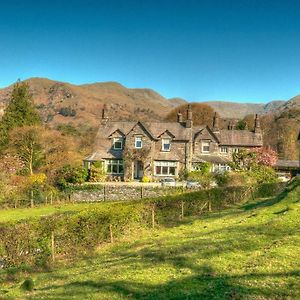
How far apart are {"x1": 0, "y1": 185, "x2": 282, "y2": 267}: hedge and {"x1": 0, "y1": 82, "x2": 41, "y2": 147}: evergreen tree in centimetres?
3360

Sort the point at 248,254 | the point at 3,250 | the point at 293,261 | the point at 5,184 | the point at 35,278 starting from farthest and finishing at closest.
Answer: the point at 5,184 → the point at 3,250 → the point at 35,278 → the point at 248,254 → the point at 293,261

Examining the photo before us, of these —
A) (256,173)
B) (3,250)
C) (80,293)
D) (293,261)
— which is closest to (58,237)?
(3,250)

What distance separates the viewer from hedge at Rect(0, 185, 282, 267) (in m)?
17.4

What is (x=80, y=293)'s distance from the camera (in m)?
10.9

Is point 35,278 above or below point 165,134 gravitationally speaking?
below

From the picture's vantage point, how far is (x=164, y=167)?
2067 inches

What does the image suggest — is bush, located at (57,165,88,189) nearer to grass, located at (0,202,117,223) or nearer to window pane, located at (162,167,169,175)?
grass, located at (0,202,117,223)

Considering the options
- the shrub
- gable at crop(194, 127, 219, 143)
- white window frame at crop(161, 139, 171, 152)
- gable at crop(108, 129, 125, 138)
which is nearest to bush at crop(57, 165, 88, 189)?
the shrub

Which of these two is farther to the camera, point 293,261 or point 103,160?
point 103,160

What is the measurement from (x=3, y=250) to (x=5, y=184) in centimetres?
1999

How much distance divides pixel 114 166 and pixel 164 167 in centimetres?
673

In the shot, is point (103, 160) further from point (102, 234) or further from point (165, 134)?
point (102, 234)

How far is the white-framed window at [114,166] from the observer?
52.5 metres

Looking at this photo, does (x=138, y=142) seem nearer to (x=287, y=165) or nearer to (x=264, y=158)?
(x=264, y=158)
